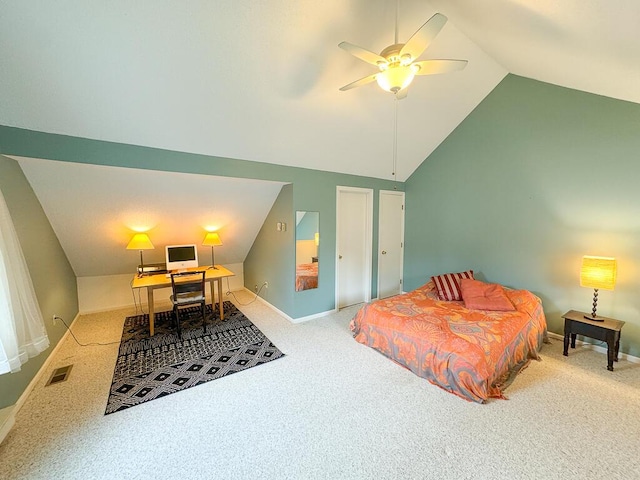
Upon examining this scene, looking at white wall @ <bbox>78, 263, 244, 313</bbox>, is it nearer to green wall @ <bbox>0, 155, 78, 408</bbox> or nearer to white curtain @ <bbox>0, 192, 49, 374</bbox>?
green wall @ <bbox>0, 155, 78, 408</bbox>

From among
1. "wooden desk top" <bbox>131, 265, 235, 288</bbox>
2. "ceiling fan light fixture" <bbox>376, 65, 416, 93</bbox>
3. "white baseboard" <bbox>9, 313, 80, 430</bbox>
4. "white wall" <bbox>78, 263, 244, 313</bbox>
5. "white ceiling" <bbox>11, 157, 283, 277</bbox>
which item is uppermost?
"ceiling fan light fixture" <bbox>376, 65, 416, 93</bbox>

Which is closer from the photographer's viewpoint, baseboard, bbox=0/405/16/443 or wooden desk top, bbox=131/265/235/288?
baseboard, bbox=0/405/16/443

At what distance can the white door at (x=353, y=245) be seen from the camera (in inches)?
162

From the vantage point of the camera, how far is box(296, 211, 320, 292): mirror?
362 cm

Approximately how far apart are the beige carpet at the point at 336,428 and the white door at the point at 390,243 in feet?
7.24

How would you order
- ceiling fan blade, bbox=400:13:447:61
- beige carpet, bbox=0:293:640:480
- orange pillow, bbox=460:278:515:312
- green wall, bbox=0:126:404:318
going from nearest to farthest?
ceiling fan blade, bbox=400:13:447:61 → beige carpet, bbox=0:293:640:480 → green wall, bbox=0:126:404:318 → orange pillow, bbox=460:278:515:312

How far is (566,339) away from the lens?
2.73 m

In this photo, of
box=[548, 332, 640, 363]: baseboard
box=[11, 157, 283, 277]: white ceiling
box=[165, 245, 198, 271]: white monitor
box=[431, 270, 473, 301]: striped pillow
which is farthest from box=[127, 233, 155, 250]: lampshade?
box=[548, 332, 640, 363]: baseboard

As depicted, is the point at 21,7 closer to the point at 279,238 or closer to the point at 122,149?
the point at 122,149

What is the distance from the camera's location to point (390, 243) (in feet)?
15.5

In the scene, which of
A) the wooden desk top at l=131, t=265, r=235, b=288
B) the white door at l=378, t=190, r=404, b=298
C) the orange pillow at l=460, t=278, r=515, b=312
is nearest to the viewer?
the orange pillow at l=460, t=278, r=515, b=312

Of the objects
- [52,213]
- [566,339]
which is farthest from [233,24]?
[566,339]

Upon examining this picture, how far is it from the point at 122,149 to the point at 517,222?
4.78 metres

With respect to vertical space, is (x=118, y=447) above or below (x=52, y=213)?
below
